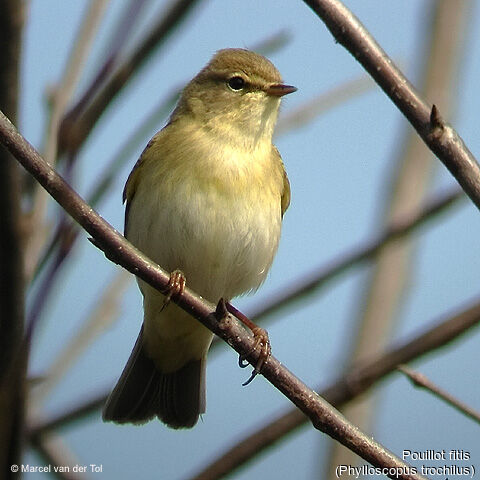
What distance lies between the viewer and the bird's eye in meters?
4.18

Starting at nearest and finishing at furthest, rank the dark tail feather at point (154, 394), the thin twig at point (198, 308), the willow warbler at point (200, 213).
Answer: the thin twig at point (198, 308) → the willow warbler at point (200, 213) → the dark tail feather at point (154, 394)

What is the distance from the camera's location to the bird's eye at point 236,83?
4180mm

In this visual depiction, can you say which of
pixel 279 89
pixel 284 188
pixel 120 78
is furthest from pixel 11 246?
pixel 284 188

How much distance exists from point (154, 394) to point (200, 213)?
1082mm

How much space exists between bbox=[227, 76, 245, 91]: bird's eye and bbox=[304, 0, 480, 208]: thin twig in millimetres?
2073

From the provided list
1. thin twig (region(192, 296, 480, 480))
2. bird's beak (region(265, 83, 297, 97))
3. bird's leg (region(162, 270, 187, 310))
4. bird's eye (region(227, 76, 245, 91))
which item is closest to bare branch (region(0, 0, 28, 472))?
bird's leg (region(162, 270, 187, 310))

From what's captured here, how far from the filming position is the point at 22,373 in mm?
2002

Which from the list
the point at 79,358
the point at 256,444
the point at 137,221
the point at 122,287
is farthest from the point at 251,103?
the point at 256,444

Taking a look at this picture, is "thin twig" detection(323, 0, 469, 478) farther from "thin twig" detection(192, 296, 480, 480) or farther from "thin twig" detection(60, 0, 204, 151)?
"thin twig" detection(60, 0, 204, 151)

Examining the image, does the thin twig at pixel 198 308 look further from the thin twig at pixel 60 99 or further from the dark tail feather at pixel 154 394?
the dark tail feather at pixel 154 394

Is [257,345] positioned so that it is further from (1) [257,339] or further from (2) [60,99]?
(2) [60,99]

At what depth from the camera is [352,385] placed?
8.64 feet

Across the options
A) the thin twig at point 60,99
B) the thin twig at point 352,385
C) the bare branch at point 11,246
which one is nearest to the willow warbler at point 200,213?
the thin twig at point 60,99

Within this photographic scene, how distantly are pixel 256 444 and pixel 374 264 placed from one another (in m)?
1.88
